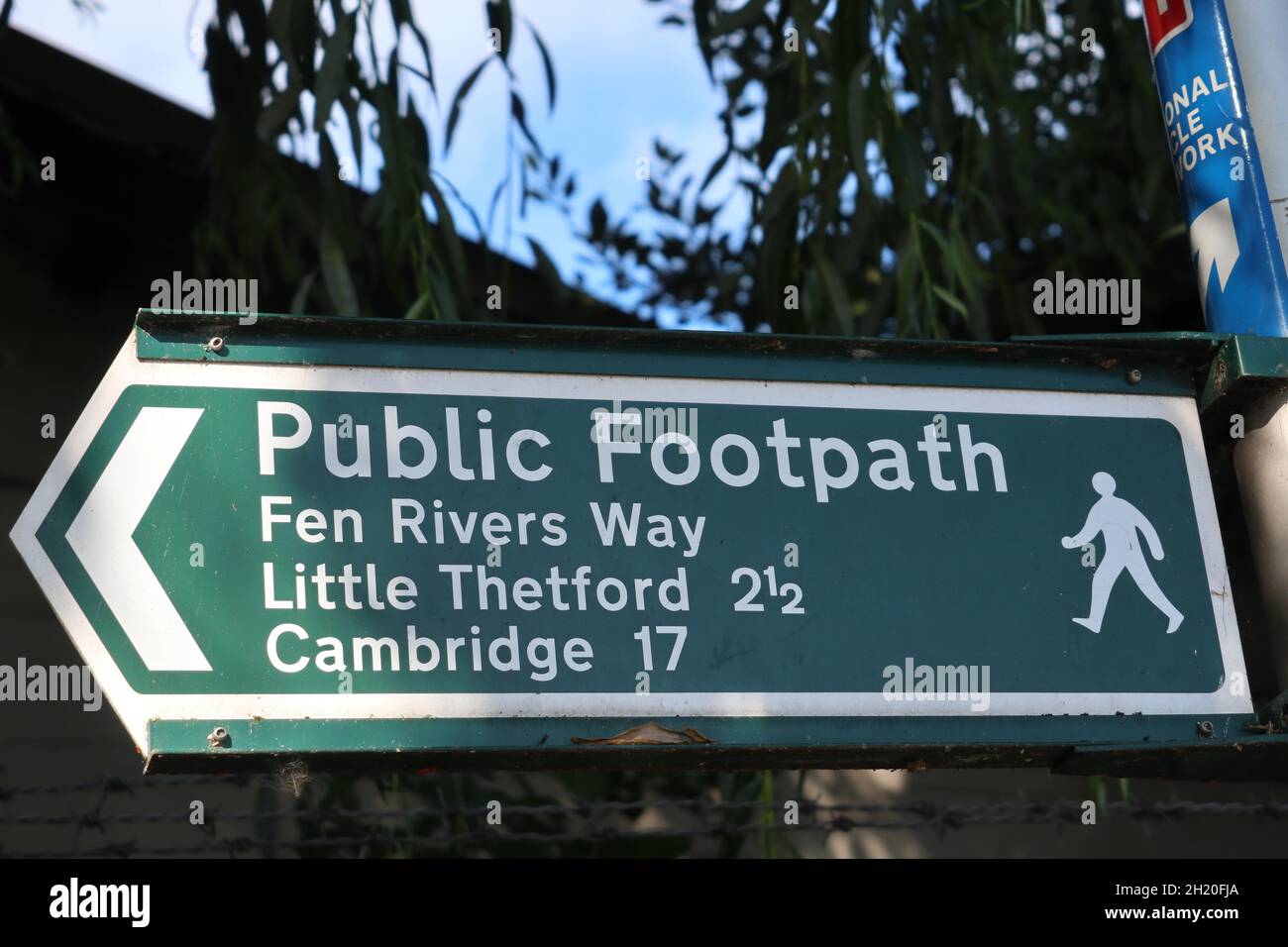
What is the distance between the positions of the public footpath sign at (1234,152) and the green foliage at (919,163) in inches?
38.1

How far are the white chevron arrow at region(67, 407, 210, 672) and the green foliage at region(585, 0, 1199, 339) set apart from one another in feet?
5.57

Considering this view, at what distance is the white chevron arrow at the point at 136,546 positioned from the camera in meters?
1.50

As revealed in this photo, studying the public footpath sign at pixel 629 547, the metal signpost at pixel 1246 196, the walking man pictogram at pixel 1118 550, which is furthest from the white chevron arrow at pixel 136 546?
the metal signpost at pixel 1246 196

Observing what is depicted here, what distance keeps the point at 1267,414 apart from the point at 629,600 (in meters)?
0.78

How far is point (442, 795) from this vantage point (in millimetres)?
3607

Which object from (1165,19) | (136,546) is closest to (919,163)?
(1165,19)

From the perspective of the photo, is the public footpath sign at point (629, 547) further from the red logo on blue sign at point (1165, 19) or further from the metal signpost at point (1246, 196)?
the red logo on blue sign at point (1165, 19)

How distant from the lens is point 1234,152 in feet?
5.73

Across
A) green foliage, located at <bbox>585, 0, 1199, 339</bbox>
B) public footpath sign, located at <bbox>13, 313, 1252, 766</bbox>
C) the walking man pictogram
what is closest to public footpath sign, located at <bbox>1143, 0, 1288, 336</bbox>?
public footpath sign, located at <bbox>13, 313, 1252, 766</bbox>

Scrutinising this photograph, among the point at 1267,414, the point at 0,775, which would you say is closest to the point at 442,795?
the point at 0,775

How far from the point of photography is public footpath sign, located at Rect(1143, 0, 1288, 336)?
171 cm

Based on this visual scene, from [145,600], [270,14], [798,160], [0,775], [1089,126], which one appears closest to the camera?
[145,600]

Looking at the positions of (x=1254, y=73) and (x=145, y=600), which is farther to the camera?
(x=1254, y=73)

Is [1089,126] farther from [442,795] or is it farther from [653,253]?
[442,795]
